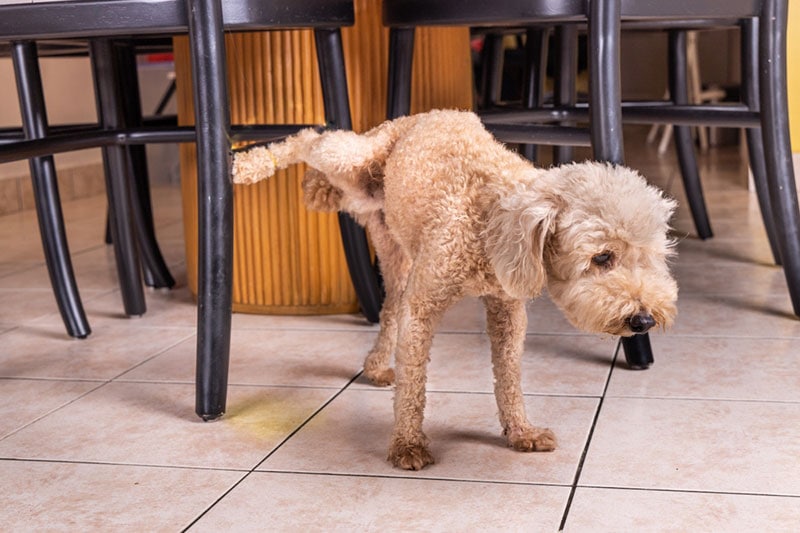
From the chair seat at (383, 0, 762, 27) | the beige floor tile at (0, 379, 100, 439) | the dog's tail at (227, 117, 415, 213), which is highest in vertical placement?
the chair seat at (383, 0, 762, 27)

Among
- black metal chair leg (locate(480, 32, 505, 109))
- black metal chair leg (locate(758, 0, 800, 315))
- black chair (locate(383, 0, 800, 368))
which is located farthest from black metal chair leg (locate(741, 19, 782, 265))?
black metal chair leg (locate(480, 32, 505, 109))

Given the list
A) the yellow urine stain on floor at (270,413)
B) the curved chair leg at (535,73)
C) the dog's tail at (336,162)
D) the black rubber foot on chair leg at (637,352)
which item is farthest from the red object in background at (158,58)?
the black rubber foot on chair leg at (637,352)

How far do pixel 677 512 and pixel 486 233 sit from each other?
38 cm

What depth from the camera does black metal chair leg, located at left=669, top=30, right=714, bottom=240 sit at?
2.72 metres

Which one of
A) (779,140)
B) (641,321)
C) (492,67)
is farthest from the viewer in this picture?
(492,67)

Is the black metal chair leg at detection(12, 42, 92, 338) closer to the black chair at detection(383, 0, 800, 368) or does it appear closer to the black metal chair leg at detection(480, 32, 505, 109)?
the black chair at detection(383, 0, 800, 368)

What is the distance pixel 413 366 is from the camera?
4.30ft

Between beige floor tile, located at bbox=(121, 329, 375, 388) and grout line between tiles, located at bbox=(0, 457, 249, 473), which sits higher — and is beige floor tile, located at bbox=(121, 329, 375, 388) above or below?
below

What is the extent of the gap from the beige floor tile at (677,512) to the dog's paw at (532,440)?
0.45 ft

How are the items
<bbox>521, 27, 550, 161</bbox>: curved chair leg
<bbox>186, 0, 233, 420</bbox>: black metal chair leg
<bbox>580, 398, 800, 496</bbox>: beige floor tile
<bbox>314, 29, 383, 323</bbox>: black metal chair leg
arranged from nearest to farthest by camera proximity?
<bbox>580, 398, 800, 496</bbox>: beige floor tile < <bbox>186, 0, 233, 420</bbox>: black metal chair leg < <bbox>314, 29, 383, 323</bbox>: black metal chair leg < <bbox>521, 27, 550, 161</bbox>: curved chair leg

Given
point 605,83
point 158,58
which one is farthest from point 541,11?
point 158,58

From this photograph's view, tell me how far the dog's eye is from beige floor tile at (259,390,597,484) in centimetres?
27

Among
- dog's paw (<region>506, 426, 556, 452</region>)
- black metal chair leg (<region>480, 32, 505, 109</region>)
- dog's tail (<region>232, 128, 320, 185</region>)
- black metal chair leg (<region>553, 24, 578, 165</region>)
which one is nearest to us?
dog's paw (<region>506, 426, 556, 452</region>)

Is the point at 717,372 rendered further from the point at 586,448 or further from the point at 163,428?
the point at 163,428
